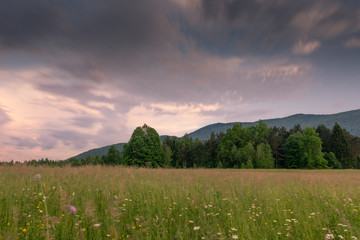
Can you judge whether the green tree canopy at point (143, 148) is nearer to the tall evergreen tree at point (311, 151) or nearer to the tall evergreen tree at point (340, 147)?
the tall evergreen tree at point (311, 151)

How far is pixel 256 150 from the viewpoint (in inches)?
2042

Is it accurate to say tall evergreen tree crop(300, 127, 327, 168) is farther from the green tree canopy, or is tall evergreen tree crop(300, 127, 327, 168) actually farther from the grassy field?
the grassy field

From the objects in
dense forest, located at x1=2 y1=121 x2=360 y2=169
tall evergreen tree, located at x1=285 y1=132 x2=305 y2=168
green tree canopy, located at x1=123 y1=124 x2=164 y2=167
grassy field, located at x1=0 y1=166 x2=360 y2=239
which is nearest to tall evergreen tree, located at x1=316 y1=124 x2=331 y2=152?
dense forest, located at x1=2 y1=121 x2=360 y2=169

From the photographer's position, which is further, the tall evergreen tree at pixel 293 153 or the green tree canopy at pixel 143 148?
the tall evergreen tree at pixel 293 153

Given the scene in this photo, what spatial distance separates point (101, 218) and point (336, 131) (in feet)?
237

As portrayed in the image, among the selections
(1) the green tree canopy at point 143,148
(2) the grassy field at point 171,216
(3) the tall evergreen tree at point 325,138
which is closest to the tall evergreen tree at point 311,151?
(3) the tall evergreen tree at point 325,138

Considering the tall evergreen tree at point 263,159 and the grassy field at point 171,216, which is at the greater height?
the grassy field at point 171,216

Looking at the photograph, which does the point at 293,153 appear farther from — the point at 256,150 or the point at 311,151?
the point at 256,150

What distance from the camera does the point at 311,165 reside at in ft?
157

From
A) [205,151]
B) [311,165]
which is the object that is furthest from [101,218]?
[205,151]

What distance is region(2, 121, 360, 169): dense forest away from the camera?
1676 inches

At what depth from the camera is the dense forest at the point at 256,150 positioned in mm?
42562

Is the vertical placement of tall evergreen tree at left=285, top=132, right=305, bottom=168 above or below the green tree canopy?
below

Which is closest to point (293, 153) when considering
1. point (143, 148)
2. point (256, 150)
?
point (256, 150)
